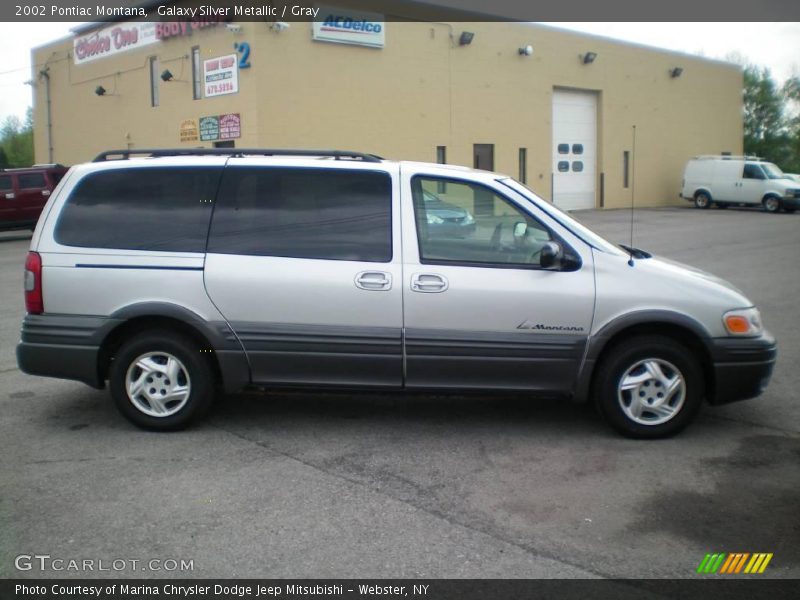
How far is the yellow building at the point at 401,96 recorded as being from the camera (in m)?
24.7

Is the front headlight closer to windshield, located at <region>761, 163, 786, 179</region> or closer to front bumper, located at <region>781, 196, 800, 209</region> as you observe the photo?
front bumper, located at <region>781, 196, 800, 209</region>

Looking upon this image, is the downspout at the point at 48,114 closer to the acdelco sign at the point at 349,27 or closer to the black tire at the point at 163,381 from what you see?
the acdelco sign at the point at 349,27

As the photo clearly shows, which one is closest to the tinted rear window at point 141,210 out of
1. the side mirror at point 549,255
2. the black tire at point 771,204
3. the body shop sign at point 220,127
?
the side mirror at point 549,255

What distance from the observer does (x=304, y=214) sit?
546cm

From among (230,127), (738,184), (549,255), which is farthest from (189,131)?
(549,255)

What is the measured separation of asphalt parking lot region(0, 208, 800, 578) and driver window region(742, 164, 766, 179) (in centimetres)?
2862

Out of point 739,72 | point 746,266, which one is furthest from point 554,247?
point 739,72

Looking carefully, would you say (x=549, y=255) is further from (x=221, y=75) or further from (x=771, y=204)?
(x=771, y=204)

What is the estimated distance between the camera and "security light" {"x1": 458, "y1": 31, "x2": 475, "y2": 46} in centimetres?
2848

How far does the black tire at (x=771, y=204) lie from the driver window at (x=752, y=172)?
3.14 feet

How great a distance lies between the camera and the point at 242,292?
17.6 feet

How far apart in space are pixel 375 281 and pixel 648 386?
1914mm

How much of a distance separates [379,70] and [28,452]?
75.1 feet

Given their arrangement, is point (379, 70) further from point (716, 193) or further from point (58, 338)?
point (58, 338)
